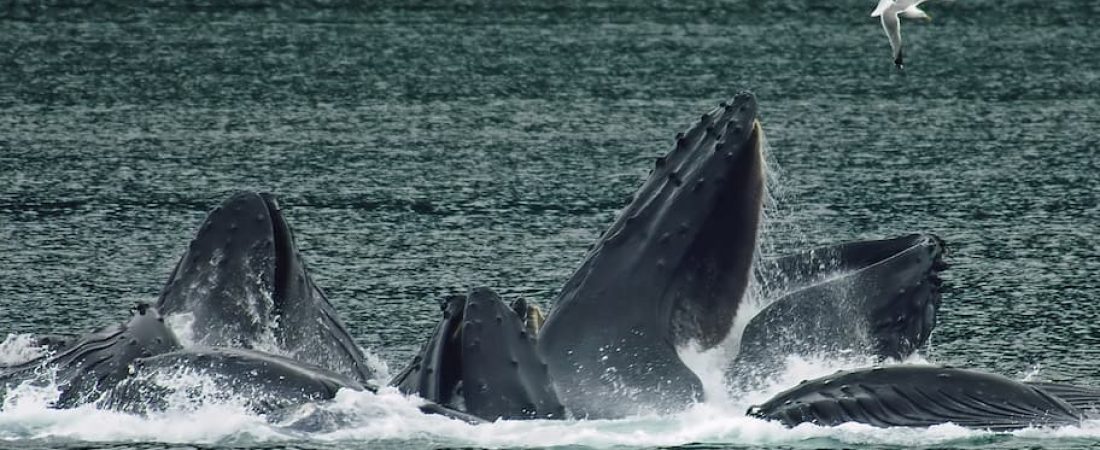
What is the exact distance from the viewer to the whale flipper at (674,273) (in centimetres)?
1636

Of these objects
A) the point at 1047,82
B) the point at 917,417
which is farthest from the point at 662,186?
the point at 1047,82

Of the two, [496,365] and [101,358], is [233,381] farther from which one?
[496,365]

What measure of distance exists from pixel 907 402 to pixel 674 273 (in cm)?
190

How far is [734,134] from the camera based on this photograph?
16578 millimetres

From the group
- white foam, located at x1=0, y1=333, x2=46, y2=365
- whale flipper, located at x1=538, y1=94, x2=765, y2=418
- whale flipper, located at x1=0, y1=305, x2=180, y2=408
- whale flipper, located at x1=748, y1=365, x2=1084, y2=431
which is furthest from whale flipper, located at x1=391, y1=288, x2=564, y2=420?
white foam, located at x1=0, y1=333, x2=46, y2=365

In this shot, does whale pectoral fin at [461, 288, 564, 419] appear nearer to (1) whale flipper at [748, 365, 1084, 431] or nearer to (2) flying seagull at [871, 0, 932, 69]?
(1) whale flipper at [748, 365, 1084, 431]

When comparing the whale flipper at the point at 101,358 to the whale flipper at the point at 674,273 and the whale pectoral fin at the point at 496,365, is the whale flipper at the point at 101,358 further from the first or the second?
the whale flipper at the point at 674,273

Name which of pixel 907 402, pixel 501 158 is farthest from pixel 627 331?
pixel 501 158

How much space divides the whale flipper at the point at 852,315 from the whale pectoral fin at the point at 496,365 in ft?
5.43

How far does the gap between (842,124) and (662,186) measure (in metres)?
20.4

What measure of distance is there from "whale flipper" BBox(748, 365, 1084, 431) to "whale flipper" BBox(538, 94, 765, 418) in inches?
36.8

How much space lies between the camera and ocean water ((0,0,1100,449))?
16.8 m

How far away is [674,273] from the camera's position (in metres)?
16.5

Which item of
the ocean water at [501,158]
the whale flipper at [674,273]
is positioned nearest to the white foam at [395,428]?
the ocean water at [501,158]
